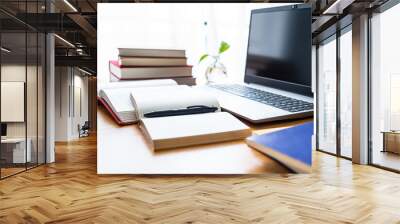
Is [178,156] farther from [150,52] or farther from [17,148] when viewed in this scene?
[17,148]

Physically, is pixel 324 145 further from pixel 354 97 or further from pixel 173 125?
pixel 173 125

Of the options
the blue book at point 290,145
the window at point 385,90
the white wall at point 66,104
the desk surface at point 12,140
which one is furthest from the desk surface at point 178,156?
the white wall at point 66,104

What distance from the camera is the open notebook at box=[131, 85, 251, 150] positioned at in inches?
210

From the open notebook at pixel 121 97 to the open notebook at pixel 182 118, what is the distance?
85mm

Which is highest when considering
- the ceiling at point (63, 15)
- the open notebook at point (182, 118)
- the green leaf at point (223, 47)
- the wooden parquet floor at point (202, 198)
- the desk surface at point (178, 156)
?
the ceiling at point (63, 15)

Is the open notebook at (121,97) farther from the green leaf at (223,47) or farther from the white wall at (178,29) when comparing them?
the green leaf at (223,47)

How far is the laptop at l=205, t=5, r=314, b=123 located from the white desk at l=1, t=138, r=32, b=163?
3028mm

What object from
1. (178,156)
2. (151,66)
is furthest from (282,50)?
(178,156)

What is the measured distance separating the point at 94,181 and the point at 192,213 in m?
2.35

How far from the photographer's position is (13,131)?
622 centimetres

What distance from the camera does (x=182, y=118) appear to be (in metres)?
5.45

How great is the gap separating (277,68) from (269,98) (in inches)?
17.6

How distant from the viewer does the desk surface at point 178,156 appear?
17.9 feet

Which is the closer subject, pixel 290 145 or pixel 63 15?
pixel 290 145
